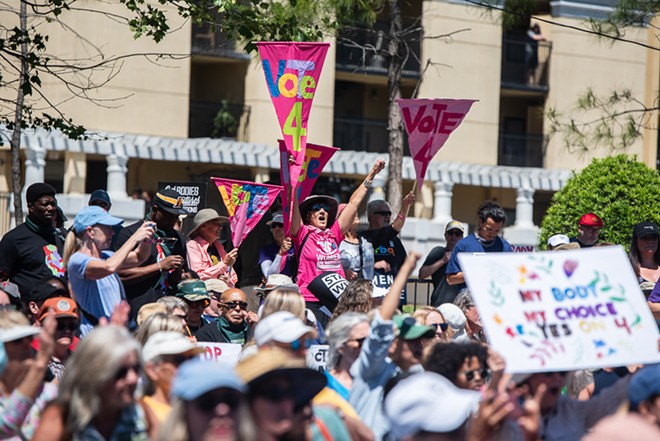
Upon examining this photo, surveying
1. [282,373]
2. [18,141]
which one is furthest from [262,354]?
[18,141]

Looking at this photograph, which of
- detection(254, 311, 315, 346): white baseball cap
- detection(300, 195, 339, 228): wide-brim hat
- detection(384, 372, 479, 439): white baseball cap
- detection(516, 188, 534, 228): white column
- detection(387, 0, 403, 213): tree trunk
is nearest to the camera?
detection(384, 372, 479, 439): white baseball cap

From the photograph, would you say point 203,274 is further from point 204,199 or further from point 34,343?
point 34,343

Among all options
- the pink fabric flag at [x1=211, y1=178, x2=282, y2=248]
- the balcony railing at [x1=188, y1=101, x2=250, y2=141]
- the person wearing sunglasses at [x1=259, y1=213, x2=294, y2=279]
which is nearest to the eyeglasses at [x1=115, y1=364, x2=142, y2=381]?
the person wearing sunglasses at [x1=259, y1=213, x2=294, y2=279]

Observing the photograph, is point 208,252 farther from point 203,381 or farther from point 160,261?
point 203,381

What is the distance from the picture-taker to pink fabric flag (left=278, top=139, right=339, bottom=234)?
37.8 feet

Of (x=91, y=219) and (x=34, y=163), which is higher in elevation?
(x=34, y=163)

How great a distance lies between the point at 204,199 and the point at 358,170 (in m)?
19.7

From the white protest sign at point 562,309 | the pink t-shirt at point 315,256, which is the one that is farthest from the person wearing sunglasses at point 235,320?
the white protest sign at point 562,309

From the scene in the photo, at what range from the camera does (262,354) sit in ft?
19.0

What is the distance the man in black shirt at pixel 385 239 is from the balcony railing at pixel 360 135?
21579 millimetres

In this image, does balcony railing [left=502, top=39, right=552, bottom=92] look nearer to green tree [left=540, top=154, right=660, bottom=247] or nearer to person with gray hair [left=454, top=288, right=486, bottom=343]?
green tree [left=540, top=154, right=660, bottom=247]

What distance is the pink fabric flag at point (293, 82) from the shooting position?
11586 millimetres

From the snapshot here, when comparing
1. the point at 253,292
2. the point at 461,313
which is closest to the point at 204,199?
the point at 253,292

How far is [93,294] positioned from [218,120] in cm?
2324
